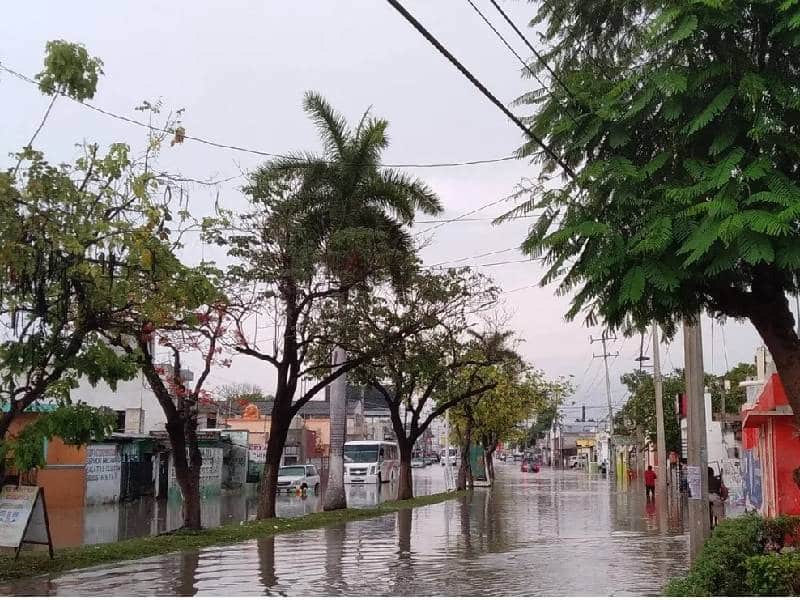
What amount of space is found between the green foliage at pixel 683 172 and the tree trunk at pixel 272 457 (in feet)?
41.8

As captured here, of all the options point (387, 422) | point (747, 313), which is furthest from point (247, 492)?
point (387, 422)

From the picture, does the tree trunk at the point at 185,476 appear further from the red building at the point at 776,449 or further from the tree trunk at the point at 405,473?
the tree trunk at the point at 405,473

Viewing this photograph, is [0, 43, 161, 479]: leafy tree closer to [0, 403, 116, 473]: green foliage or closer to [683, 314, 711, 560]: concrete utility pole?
[0, 403, 116, 473]: green foliage

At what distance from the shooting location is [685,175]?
9.32 meters

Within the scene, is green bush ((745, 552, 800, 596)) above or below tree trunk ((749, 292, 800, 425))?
below

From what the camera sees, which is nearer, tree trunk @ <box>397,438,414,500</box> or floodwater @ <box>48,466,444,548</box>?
floodwater @ <box>48,466,444,548</box>

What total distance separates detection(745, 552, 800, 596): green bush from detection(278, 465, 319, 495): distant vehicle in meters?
35.8

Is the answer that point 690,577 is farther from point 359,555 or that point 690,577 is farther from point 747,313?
point 359,555

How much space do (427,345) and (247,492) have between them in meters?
21.2

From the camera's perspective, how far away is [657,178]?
9.52 meters

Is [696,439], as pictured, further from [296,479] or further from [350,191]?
[296,479]

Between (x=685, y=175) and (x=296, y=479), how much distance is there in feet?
120

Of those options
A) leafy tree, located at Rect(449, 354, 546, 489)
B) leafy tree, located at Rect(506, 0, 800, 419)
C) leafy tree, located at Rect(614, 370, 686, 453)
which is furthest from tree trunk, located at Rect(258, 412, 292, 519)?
leafy tree, located at Rect(614, 370, 686, 453)

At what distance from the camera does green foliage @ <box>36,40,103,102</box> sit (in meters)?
11.8
